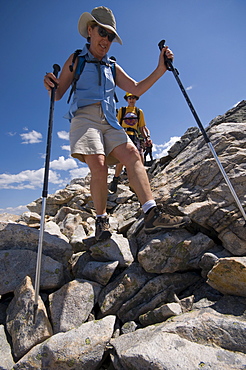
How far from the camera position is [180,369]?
266cm

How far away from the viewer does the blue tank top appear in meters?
5.29

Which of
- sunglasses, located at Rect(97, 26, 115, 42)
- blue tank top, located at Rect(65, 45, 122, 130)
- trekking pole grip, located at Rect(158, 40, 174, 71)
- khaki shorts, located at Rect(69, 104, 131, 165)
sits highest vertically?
sunglasses, located at Rect(97, 26, 115, 42)

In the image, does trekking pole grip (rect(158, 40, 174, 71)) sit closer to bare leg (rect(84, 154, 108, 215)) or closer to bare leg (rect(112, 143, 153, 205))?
bare leg (rect(112, 143, 153, 205))

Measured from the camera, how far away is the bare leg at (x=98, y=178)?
4953 millimetres

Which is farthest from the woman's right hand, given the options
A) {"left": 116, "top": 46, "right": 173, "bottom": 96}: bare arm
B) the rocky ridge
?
the rocky ridge

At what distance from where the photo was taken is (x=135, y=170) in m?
4.98

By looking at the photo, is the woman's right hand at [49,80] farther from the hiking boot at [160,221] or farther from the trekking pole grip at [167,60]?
the hiking boot at [160,221]

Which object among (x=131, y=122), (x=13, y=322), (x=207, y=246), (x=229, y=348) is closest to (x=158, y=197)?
(x=207, y=246)

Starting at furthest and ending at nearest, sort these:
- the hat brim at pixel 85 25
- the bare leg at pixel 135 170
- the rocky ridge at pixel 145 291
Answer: the hat brim at pixel 85 25, the bare leg at pixel 135 170, the rocky ridge at pixel 145 291

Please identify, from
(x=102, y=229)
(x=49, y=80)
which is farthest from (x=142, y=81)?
(x=102, y=229)

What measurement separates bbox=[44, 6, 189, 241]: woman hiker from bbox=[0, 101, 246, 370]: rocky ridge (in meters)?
0.71

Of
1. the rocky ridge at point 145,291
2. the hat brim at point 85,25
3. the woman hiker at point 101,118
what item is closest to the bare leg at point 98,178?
the woman hiker at point 101,118

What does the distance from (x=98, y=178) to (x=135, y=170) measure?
88 cm

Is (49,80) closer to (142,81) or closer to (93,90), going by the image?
(93,90)
